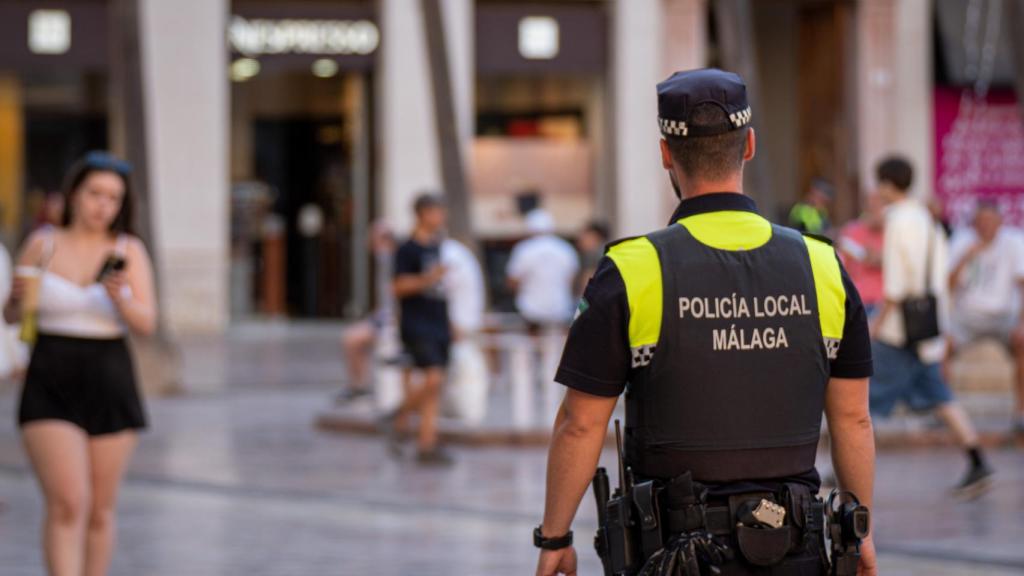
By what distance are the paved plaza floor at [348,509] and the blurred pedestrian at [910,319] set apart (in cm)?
50

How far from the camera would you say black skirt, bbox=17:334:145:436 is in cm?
689

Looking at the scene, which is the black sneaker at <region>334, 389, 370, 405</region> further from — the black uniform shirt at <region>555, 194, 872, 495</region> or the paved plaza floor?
the black uniform shirt at <region>555, 194, 872, 495</region>

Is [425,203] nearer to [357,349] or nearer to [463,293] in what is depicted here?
[463,293]

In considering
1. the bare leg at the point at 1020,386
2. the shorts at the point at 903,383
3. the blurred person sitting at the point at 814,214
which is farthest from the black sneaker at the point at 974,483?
the bare leg at the point at 1020,386

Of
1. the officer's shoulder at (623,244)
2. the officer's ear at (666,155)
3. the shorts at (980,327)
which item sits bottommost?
the shorts at (980,327)

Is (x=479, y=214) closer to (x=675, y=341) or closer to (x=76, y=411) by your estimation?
(x=76, y=411)

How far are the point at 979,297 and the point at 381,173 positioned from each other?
14084mm

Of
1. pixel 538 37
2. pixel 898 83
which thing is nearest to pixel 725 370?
pixel 538 37

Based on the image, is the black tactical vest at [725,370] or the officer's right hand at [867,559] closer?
the black tactical vest at [725,370]

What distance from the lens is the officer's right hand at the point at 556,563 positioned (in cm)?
404

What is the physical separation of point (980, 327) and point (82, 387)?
8.82m

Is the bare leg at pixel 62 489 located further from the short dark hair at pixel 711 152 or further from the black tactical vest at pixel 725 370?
the short dark hair at pixel 711 152

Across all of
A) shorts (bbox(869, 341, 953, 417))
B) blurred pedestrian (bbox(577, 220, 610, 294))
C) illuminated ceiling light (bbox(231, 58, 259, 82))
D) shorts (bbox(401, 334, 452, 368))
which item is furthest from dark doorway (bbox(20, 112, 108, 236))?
shorts (bbox(869, 341, 953, 417))

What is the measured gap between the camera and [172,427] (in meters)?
15.2
